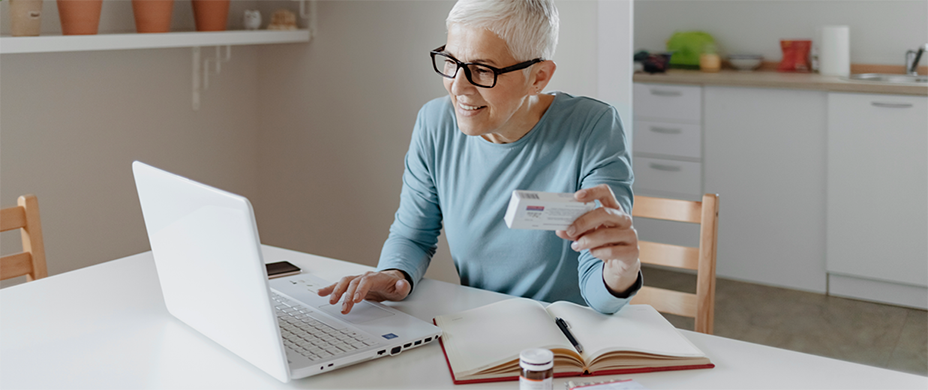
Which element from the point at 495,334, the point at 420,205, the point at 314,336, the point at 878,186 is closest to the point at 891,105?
the point at 878,186

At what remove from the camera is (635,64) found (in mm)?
3564

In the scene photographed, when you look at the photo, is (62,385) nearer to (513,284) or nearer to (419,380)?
(419,380)

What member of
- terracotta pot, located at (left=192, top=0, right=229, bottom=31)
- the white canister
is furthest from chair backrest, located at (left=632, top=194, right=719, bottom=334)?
the white canister

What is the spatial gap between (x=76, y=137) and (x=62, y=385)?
5.37 ft

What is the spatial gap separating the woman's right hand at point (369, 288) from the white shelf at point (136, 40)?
1287 millimetres

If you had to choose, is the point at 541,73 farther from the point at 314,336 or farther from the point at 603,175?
the point at 314,336

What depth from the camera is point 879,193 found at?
2.89 metres

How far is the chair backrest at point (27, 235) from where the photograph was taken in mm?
1499

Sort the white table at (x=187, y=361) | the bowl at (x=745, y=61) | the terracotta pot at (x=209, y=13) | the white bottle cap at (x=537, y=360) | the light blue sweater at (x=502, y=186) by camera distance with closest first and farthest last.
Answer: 1. the white bottle cap at (x=537, y=360)
2. the white table at (x=187, y=361)
3. the light blue sweater at (x=502, y=186)
4. the terracotta pot at (x=209, y=13)
5. the bowl at (x=745, y=61)

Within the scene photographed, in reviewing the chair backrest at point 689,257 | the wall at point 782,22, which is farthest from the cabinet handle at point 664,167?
the chair backrest at point 689,257

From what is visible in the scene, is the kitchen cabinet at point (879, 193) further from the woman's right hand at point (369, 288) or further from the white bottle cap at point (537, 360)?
the white bottle cap at point (537, 360)

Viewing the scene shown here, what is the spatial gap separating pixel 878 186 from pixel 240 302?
2.68m

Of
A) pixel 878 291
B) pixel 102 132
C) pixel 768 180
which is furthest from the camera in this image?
pixel 768 180

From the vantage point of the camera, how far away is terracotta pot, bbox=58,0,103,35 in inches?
82.8
